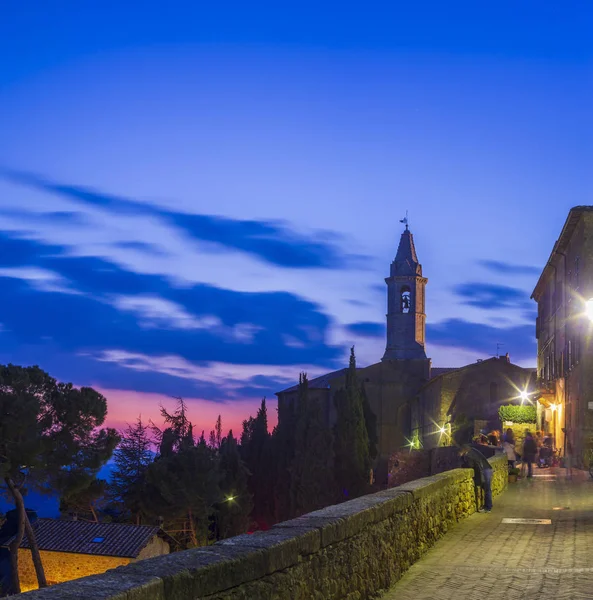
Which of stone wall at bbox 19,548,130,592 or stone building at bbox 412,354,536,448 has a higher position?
stone building at bbox 412,354,536,448

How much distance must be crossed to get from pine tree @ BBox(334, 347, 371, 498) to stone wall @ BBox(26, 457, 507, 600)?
4762cm

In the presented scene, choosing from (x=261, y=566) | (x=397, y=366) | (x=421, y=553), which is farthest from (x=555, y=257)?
(x=397, y=366)

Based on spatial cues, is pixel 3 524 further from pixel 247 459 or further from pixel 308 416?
pixel 247 459

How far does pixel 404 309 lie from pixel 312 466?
3150 cm

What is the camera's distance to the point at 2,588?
3478cm

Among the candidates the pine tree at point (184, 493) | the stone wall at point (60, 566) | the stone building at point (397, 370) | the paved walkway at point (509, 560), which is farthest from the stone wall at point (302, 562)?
the stone building at point (397, 370)

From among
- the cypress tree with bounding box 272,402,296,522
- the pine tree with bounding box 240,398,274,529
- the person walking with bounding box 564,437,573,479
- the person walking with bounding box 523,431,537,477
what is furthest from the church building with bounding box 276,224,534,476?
the person walking with bounding box 523,431,537,477

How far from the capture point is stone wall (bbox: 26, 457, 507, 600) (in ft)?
14.4

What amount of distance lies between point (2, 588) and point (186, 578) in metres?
33.8

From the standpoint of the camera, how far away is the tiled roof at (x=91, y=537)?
133 feet

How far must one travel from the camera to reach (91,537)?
140 ft

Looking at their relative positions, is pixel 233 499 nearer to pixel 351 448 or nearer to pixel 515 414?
pixel 351 448

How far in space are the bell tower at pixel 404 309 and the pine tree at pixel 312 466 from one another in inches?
1035

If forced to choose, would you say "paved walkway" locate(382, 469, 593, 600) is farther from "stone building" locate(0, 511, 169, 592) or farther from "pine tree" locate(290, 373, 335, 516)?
"pine tree" locate(290, 373, 335, 516)
